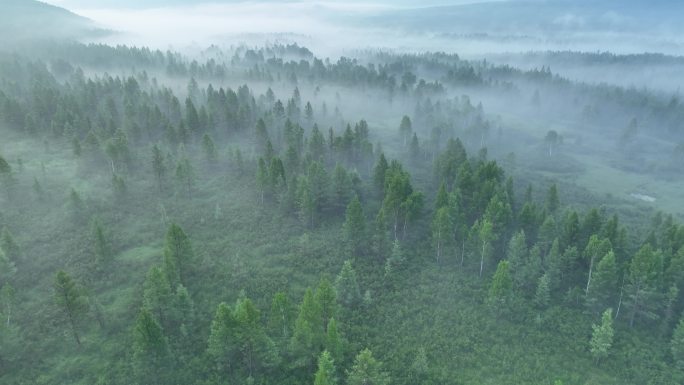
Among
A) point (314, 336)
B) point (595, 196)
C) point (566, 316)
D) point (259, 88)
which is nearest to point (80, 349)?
point (314, 336)

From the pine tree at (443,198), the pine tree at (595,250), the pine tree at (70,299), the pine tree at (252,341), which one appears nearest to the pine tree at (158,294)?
the pine tree at (70,299)

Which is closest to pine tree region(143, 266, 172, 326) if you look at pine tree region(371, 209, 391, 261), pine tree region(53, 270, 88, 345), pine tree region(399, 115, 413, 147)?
pine tree region(53, 270, 88, 345)

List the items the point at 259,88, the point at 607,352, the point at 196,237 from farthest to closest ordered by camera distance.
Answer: the point at 259,88
the point at 196,237
the point at 607,352

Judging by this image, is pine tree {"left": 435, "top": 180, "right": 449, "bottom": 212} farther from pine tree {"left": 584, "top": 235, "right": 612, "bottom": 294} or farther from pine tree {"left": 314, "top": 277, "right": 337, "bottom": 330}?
pine tree {"left": 314, "top": 277, "right": 337, "bottom": 330}

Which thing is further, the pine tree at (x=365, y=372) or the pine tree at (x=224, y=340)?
the pine tree at (x=224, y=340)

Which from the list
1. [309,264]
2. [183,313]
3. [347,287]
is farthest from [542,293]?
[183,313]

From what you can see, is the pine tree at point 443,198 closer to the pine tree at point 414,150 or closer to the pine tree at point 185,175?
A: the pine tree at point 414,150

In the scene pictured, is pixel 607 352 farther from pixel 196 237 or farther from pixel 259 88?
pixel 259 88
